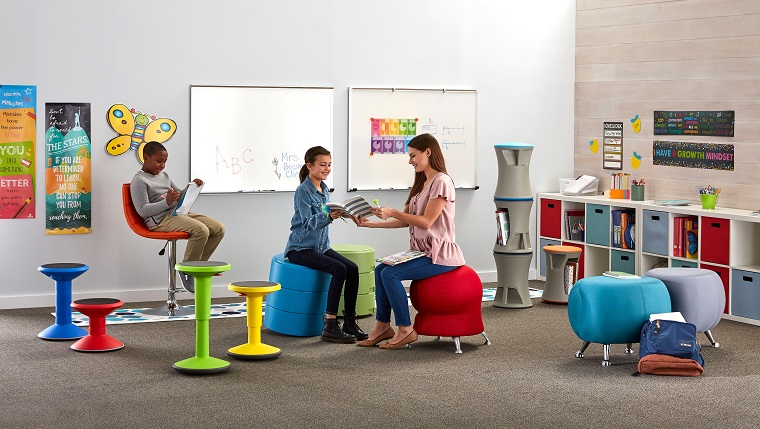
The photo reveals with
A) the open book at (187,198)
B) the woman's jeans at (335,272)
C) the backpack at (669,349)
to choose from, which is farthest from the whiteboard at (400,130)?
the backpack at (669,349)

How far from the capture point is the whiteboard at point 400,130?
8891mm

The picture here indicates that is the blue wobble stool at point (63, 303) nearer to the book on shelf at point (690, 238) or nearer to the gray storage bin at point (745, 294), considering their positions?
the book on shelf at point (690, 238)

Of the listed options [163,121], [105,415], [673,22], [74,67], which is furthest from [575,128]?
[105,415]

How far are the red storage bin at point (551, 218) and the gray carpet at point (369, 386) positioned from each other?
2.34 meters

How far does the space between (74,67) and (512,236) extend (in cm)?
360

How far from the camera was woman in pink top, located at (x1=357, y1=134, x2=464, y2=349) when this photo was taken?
6535 mm

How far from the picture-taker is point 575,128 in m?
9.71

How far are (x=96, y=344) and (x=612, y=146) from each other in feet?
16.1

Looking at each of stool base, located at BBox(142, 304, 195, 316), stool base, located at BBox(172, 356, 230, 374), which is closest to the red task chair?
stool base, located at BBox(142, 304, 195, 316)

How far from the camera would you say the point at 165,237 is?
7586mm

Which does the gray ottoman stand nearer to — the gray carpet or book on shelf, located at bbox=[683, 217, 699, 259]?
the gray carpet

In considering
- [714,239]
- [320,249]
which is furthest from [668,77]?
[320,249]

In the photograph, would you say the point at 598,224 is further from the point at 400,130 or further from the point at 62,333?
the point at 62,333

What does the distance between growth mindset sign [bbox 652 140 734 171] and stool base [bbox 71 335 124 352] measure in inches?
184
